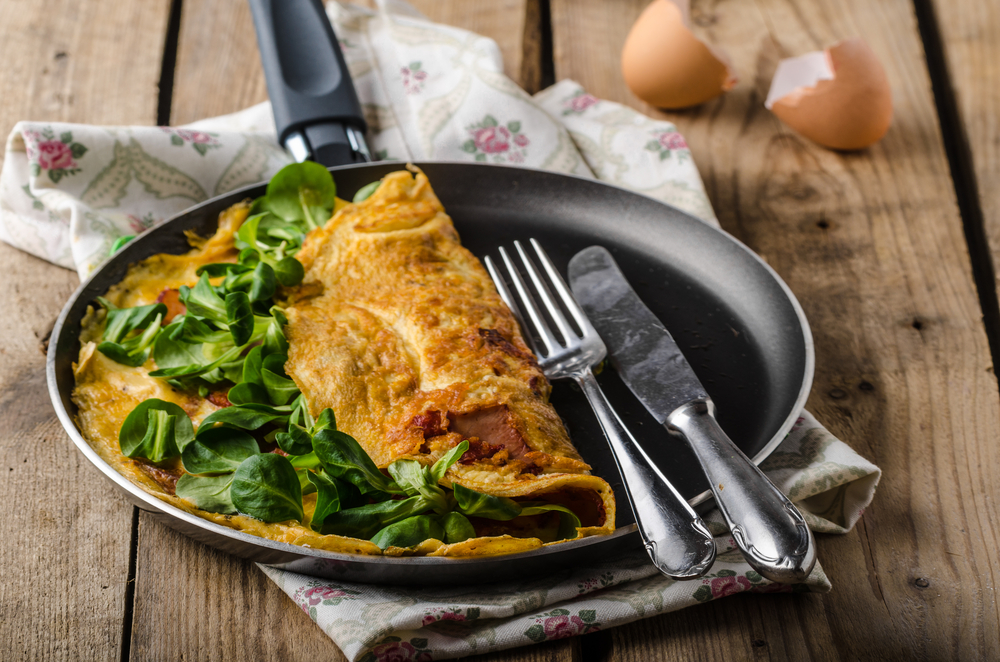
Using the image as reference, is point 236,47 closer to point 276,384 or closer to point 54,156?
point 54,156

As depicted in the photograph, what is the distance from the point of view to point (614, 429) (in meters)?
1.71

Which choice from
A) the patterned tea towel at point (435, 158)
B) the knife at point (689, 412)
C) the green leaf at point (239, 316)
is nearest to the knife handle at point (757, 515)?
the knife at point (689, 412)

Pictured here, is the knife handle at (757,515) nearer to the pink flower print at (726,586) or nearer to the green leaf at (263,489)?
the pink flower print at (726,586)

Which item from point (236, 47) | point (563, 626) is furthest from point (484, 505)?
point (236, 47)

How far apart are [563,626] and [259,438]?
779mm

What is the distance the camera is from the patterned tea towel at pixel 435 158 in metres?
1.51

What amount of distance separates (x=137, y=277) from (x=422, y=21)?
178 cm

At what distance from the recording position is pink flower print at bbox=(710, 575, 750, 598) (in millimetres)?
1568

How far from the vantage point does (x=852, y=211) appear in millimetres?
2736

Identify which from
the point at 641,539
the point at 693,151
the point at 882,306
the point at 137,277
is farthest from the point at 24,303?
the point at 882,306

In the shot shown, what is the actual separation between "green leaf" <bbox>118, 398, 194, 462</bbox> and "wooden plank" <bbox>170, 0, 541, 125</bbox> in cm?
171

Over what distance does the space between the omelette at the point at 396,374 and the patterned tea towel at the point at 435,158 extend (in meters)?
0.15

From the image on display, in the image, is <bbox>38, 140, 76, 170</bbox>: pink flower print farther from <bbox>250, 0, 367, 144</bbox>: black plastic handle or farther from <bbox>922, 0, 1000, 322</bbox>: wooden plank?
<bbox>922, 0, 1000, 322</bbox>: wooden plank

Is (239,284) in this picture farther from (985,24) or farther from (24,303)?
(985,24)
